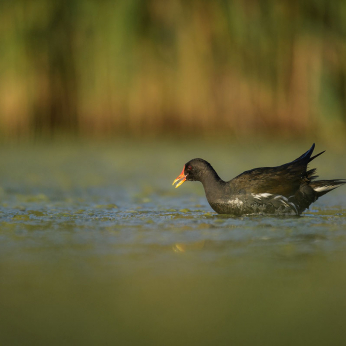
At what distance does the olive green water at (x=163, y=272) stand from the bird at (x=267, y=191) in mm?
133

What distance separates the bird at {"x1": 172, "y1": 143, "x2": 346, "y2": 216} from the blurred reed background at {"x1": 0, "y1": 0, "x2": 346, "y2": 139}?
225 centimetres

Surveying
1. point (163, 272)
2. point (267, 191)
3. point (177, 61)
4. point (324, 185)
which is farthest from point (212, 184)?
point (177, 61)

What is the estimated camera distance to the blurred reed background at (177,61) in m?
7.13

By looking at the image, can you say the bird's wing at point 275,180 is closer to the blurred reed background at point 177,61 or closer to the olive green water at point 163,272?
the olive green water at point 163,272

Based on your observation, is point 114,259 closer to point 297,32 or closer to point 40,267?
point 40,267

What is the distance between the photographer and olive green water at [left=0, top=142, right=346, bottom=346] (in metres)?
2.28

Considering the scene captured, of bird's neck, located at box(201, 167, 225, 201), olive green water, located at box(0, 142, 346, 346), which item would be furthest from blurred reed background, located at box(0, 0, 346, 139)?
bird's neck, located at box(201, 167, 225, 201)

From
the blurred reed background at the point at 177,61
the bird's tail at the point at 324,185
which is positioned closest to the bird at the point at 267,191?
the bird's tail at the point at 324,185

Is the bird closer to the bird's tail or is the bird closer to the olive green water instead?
the bird's tail

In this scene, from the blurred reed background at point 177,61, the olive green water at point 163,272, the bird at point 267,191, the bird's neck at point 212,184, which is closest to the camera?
the olive green water at point 163,272

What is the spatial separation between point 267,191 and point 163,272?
1882 mm

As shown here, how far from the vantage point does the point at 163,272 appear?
9.53 ft

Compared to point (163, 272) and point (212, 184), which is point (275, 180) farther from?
point (163, 272)

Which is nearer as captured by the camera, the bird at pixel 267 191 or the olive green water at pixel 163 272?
the olive green water at pixel 163 272
